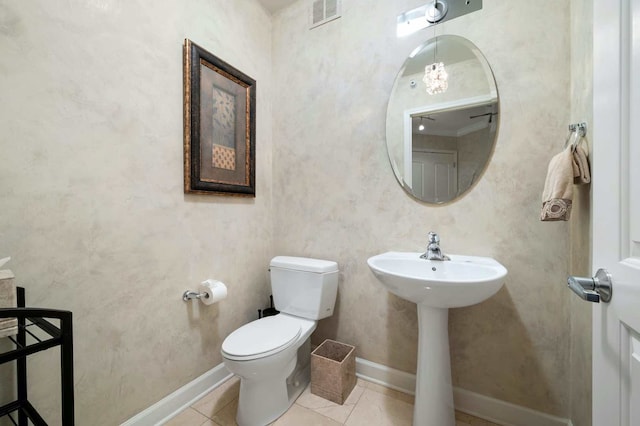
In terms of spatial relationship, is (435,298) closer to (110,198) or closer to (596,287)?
(596,287)

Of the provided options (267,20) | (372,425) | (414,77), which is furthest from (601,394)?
(267,20)

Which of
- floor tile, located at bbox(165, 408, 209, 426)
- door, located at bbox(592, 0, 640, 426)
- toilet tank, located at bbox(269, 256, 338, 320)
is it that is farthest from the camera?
toilet tank, located at bbox(269, 256, 338, 320)

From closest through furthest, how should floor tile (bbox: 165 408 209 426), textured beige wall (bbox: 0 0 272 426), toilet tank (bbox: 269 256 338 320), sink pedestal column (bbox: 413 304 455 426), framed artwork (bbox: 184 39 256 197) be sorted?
textured beige wall (bbox: 0 0 272 426), sink pedestal column (bbox: 413 304 455 426), floor tile (bbox: 165 408 209 426), framed artwork (bbox: 184 39 256 197), toilet tank (bbox: 269 256 338 320)

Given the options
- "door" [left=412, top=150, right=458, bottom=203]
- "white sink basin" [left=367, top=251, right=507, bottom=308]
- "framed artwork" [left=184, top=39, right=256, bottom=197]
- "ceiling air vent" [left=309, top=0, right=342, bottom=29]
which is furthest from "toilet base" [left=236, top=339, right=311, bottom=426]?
"ceiling air vent" [left=309, top=0, right=342, bottom=29]

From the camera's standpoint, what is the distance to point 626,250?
0.52m

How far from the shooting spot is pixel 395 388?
5.06 ft

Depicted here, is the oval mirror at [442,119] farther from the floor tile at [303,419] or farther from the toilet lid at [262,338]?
the floor tile at [303,419]

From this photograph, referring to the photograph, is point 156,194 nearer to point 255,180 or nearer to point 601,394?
point 255,180

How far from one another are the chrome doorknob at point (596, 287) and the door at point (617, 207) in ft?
0.04

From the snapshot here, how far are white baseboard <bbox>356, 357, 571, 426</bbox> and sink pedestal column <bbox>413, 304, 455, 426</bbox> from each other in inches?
10.1

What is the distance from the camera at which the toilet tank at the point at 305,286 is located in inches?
61.2

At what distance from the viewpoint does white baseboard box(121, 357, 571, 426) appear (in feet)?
4.05

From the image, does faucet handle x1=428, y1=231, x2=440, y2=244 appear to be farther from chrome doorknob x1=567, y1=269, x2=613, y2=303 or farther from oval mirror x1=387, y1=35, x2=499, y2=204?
chrome doorknob x1=567, y1=269, x2=613, y2=303

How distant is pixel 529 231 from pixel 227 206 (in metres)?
1.64
